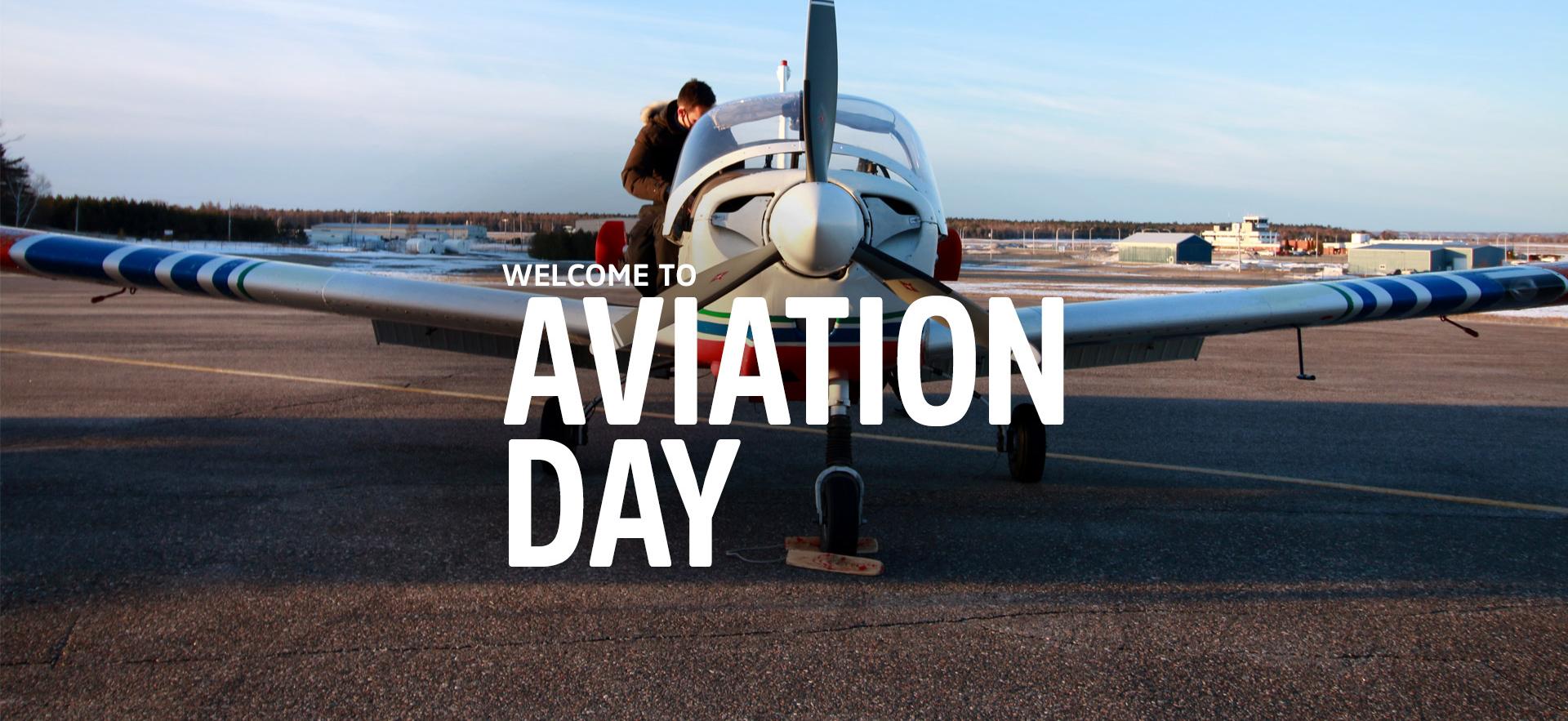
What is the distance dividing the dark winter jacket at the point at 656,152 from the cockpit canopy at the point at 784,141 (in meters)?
1.11

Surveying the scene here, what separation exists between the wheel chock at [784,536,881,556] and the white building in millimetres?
129483

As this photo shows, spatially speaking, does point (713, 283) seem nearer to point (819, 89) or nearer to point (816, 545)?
point (819, 89)

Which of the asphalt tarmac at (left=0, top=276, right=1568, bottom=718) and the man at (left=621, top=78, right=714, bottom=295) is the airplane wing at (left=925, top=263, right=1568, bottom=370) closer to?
the asphalt tarmac at (left=0, top=276, right=1568, bottom=718)

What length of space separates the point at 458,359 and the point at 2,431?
566 centimetres

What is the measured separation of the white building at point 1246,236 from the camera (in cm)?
13125

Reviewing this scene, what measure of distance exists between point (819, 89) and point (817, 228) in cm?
82

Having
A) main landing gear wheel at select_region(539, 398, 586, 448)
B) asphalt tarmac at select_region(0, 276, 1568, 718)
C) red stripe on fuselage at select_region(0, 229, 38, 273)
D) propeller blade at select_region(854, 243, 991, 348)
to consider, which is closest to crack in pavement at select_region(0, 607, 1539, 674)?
asphalt tarmac at select_region(0, 276, 1568, 718)

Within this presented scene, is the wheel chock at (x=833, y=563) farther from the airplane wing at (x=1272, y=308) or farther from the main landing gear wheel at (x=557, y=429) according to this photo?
the main landing gear wheel at (x=557, y=429)

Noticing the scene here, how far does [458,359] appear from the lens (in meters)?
13.3

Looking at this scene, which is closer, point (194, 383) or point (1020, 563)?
point (1020, 563)

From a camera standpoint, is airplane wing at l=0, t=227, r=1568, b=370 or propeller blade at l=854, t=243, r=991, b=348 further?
airplane wing at l=0, t=227, r=1568, b=370

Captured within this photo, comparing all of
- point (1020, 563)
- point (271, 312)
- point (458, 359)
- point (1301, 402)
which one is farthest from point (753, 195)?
point (271, 312)

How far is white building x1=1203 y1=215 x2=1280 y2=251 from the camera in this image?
13125 centimetres

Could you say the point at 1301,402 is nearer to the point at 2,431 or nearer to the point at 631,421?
the point at 631,421
